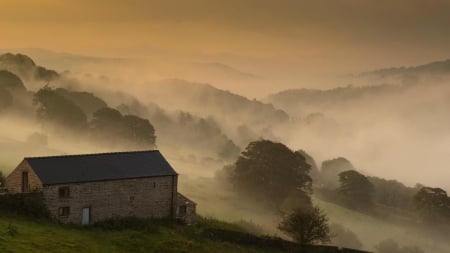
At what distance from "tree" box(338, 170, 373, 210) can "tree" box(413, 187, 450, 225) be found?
403 inches

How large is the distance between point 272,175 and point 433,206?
3599cm

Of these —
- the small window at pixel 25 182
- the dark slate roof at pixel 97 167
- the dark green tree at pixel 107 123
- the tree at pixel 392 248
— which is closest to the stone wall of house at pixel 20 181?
the small window at pixel 25 182

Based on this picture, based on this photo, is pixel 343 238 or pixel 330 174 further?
pixel 330 174

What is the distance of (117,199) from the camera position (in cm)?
6366

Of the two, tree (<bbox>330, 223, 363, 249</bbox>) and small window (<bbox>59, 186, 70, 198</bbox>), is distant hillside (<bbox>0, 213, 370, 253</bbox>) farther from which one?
tree (<bbox>330, 223, 363, 249</bbox>)

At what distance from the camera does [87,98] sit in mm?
182125

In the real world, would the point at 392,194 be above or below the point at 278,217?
above

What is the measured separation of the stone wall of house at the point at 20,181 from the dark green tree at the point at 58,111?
260ft

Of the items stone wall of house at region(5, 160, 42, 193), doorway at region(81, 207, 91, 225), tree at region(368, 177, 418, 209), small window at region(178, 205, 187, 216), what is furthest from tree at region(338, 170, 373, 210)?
stone wall of house at region(5, 160, 42, 193)

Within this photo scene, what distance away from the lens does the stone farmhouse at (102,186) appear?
197 feet

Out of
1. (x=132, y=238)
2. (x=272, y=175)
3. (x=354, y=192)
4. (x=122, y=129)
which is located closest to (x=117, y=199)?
(x=132, y=238)

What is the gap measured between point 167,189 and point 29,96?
10897cm

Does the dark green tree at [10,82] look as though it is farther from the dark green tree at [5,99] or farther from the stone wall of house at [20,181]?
the stone wall of house at [20,181]

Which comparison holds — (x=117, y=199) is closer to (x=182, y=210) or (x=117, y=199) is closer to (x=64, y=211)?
(x=64, y=211)
